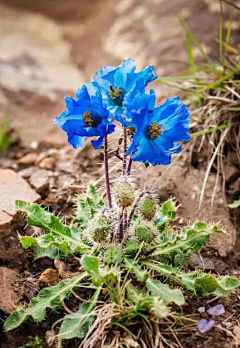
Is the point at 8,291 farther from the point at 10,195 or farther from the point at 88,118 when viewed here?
the point at 88,118

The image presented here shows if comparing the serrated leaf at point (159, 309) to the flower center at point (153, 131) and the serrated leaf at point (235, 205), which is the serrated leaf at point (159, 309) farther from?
the serrated leaf at point (235, 205)

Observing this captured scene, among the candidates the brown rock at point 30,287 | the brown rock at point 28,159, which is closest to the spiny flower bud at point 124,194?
the brown rock at point 30,287

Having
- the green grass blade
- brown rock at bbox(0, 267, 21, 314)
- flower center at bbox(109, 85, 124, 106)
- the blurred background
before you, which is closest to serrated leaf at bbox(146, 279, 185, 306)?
brown rock at bbox(0, 267, 21, 314)

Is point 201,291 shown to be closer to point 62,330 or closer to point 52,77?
point 62,330

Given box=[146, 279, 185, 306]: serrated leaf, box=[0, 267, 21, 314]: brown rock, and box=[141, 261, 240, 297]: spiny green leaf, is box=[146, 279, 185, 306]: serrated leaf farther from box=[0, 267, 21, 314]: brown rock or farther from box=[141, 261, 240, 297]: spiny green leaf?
box=[0, 267, 21, 314]: brown rock

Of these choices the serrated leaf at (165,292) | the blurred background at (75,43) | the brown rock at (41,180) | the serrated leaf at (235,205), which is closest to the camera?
the serrated leaf at (165,292)

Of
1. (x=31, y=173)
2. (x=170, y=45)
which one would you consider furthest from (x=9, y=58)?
(x=31, y=173)
